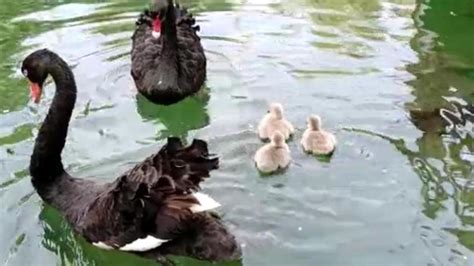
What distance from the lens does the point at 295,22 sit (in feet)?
22.7

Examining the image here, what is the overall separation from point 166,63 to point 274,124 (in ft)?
3.26

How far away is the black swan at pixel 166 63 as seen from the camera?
5508 mm

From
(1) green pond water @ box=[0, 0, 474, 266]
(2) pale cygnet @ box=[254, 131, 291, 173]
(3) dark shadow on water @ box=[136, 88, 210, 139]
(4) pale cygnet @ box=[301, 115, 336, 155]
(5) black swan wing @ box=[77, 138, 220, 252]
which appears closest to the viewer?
(5) black swan wing @ box=[77, 138, 220, 252]

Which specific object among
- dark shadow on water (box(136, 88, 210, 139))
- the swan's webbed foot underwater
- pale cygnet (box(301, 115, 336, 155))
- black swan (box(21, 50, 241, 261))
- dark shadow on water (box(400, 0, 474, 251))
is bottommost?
dark shadow on water (box(400, 0, 474, 251))

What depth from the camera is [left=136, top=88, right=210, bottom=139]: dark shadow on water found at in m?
5.31

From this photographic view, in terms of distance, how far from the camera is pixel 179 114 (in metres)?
5.54

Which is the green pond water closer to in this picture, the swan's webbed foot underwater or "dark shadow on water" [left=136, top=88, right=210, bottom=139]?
"dark shadow on water" [left=136, top=88, right=210, bottom=139]

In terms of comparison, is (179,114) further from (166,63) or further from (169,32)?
(169,32)

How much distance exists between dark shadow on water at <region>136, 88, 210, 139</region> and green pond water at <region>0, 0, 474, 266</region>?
1cm

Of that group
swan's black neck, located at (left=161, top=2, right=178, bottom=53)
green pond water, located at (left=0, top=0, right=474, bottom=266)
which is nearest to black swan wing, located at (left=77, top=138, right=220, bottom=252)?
green pond water, located at (left=0, top=0, right=474, bottom=266)

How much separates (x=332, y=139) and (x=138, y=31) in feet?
5.74

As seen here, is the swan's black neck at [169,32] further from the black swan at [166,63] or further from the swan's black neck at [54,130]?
the swan's black neck at [54,130]

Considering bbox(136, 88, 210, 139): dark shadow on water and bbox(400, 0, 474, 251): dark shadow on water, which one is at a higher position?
bbox(136, 88, 210, 139): dark shadow on water

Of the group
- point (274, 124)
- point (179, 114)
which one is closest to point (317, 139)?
point (274, 124)
